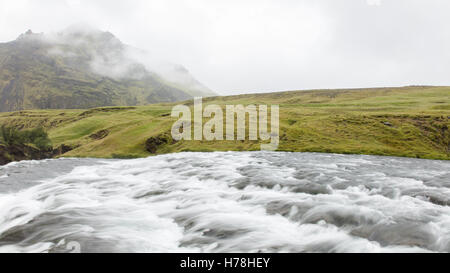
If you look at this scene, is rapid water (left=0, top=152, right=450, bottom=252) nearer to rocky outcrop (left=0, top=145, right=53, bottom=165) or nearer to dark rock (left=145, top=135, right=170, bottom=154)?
dark rock (left=145, top=135, right=170, bottom=154)

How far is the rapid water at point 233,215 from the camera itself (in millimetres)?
9961

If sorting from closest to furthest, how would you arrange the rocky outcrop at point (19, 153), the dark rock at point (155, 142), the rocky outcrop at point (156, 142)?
the rocky outcrop at point (19, 153) < the dark rock at point (155, 142) < the rocky outcrop at point (156, 142)

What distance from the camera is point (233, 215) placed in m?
13.0

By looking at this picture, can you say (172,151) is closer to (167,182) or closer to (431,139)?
(167,182)

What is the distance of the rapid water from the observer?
9.96 metres

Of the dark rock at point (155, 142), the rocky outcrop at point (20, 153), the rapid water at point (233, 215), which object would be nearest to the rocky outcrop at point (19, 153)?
the rocky outcrop at point (20, 153)

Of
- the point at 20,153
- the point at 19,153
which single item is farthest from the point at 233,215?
the point at 20,153

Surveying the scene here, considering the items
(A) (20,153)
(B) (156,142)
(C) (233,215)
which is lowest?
(A) (20,153)

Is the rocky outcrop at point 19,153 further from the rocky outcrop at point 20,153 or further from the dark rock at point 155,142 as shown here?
the dark rock at point 155,142

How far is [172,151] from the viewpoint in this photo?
47.4 m

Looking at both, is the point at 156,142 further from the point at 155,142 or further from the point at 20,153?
the point at 20,153

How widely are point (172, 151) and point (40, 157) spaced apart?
3026cm
